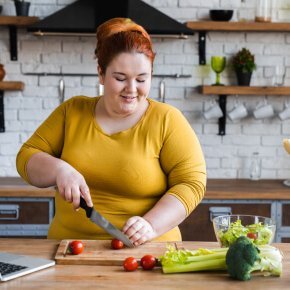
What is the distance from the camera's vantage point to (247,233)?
191 centimetres

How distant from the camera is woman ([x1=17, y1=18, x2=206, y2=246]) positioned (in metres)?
2.26

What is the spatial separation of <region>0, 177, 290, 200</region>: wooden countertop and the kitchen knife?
1712mm

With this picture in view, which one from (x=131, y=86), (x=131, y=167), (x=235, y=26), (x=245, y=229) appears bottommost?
(x=245, y=229)

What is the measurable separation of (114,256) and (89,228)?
1.12 ft

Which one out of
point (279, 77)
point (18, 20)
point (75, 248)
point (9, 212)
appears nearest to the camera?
point (75, 248)

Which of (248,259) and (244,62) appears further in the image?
(244,62)

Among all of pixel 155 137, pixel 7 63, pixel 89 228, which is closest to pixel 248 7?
pixel 7 63

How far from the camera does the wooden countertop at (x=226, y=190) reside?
3734 millimetres

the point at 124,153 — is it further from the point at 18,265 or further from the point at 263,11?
the point at 263,11

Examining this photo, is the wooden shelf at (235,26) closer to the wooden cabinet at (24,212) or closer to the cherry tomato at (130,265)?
the wooden cabinet at (24,212)

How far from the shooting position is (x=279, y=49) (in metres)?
4.30

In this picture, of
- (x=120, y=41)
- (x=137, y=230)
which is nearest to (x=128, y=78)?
(x=120, y=41)

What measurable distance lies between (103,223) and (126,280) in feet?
0.94

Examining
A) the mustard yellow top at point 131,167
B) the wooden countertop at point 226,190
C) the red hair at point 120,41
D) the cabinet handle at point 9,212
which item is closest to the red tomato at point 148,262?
the mustard yellow top at point 131,167
